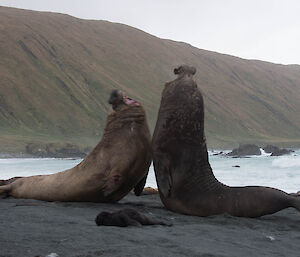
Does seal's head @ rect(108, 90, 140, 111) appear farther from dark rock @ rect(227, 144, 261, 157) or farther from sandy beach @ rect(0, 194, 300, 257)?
dark rock @ rect(227, 144, 261, 157)

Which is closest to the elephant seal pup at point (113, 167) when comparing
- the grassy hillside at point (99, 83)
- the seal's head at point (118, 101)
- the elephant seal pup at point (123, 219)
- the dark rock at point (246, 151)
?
the seal's head at point (118, 101)

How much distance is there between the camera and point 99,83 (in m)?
88.6

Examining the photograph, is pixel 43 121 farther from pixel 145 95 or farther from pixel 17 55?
pixel 145 95

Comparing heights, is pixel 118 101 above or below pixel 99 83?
below

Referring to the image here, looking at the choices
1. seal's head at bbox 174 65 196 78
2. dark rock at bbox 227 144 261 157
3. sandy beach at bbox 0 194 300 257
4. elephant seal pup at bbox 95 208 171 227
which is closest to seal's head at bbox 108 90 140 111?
seal's head at bbox 174 65 196 78

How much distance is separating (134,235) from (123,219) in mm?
595

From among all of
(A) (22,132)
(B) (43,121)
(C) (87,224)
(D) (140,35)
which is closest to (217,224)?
(C) (87,224)

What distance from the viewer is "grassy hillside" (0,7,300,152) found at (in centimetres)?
7606

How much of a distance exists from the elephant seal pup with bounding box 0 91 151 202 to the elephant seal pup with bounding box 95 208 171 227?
149cm

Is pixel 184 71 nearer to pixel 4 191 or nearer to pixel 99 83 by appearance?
pixel 4 191

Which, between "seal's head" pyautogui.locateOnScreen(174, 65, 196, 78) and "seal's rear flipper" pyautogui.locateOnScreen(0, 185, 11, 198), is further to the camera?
"seal's rear flipper" pyautogui.locateOnScreen(0, 185, 11, 198)

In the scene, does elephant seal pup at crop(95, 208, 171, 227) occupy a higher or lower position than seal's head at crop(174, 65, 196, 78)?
lower

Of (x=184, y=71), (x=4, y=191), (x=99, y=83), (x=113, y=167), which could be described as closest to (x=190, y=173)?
(x=113, y=167)

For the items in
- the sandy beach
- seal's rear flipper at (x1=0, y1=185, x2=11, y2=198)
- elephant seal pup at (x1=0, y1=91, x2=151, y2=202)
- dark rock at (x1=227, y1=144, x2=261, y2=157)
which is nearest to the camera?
the sandy beach
